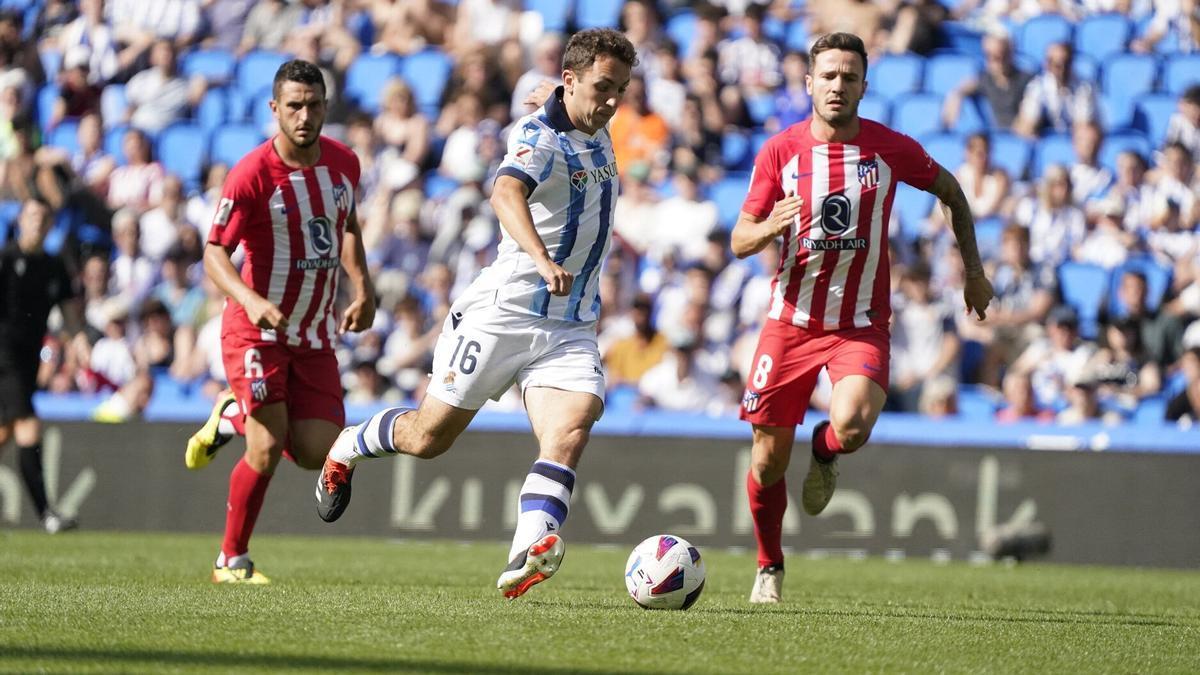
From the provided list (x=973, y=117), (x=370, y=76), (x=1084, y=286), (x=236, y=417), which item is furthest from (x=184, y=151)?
(x=236, y=417)

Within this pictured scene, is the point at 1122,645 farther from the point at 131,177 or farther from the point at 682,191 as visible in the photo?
the point at 131,177

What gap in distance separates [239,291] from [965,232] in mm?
3234

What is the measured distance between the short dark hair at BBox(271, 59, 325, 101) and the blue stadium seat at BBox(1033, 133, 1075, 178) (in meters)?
9.17

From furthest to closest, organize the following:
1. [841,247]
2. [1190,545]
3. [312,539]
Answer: [312,539] → [1190,545] → [841,247]

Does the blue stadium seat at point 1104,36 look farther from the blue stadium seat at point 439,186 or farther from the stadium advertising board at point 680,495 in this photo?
the blue stadium seat at point 439,186

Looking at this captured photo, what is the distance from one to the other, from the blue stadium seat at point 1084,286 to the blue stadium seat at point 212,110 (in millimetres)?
9251

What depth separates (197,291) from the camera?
51.4 feet

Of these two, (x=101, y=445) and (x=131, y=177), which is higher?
(x=131, y=177)

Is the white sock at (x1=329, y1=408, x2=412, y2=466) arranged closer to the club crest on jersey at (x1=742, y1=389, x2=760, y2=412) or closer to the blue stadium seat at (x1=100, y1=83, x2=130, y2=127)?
the club crest on jersey at (x1=742, y1=389, x2=760, y2=412)

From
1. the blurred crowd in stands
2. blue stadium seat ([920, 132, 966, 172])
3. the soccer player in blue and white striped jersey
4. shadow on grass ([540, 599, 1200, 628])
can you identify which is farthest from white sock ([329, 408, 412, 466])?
blue stadium seat ([920, 132, 966, 172])

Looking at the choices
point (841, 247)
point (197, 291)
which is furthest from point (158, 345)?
point (841, 247)

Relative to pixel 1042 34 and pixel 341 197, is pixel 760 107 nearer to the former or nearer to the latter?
pixel 1042 34

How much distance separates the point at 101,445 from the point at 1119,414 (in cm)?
787

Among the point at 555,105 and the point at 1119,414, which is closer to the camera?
the point at 555,105
